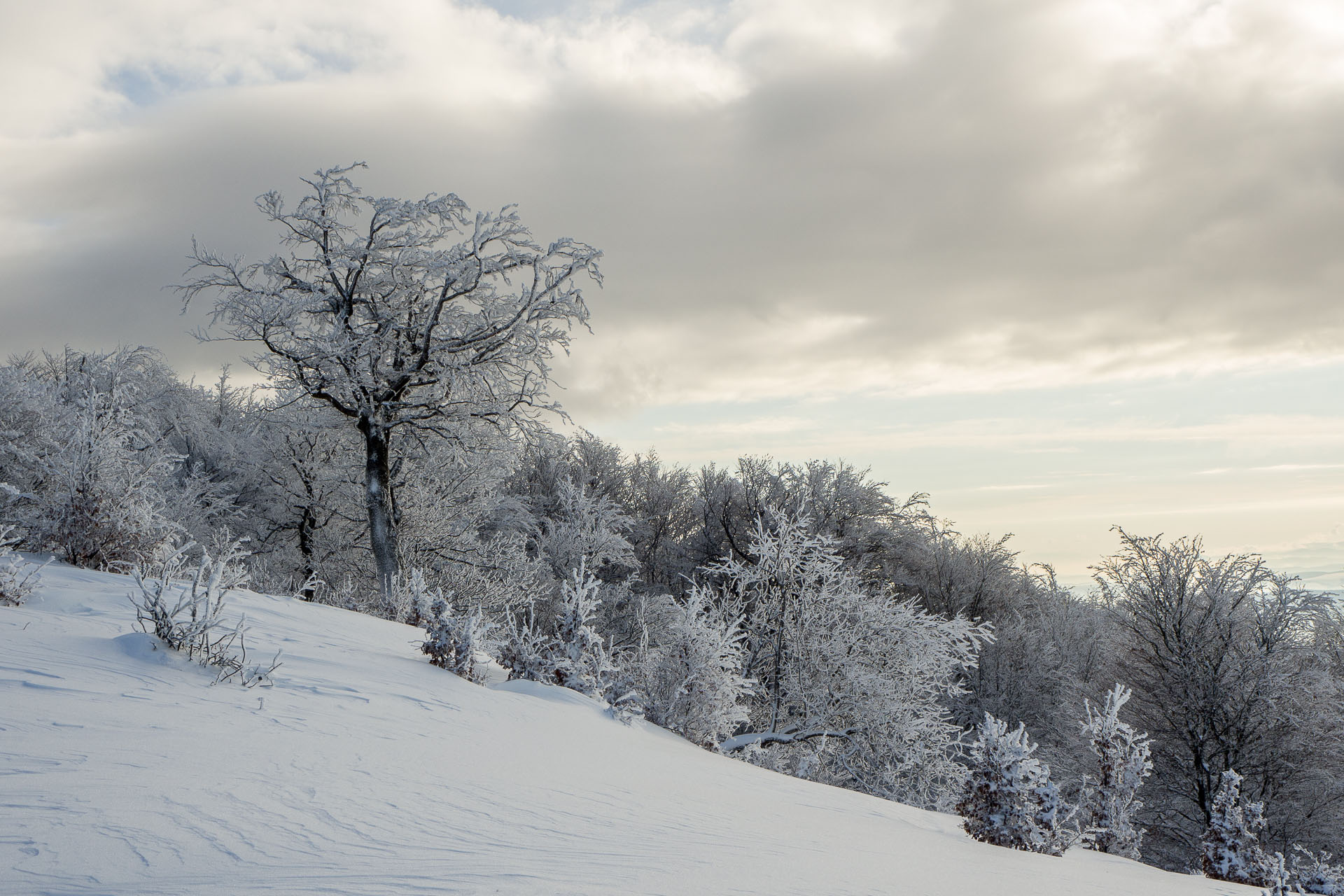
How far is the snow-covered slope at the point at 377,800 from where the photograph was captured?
8.47 ft

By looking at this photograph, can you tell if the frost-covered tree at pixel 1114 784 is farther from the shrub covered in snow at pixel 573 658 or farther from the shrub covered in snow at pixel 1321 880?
the shrub covered in snow at pixel 573 658

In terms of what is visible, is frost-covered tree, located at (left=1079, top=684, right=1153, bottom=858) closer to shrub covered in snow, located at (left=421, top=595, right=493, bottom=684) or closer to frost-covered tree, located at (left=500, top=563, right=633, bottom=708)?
frost-covered tree, located at (left=500, top=563, right=633, bottom=708)

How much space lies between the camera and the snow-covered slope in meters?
2.58

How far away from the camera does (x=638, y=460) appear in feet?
118

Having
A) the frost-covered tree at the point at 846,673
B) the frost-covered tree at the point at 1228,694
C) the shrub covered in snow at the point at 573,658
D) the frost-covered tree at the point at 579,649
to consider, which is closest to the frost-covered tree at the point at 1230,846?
the frost-covered tree at the point at 846,673

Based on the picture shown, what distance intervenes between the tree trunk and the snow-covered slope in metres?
8.54

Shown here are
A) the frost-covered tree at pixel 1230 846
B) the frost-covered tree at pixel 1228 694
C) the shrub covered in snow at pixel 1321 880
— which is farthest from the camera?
the frost-covered tree at pixel 1228 694

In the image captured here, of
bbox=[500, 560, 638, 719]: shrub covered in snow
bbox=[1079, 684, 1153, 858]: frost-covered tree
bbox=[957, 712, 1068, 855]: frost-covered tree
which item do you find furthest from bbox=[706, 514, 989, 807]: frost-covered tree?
bbox=[957, 712, 1068, 855]: frost-covered tree

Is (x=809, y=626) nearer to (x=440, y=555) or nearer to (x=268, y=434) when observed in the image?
(x=440, y=555)

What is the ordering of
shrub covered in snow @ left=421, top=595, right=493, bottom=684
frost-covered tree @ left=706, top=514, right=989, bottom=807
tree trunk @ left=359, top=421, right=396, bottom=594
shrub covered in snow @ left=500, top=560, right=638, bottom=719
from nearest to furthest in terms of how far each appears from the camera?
shrub covered in snow @ left=421, top=595, right=493, bottom=684 → shrub covered in snow @ left=500, top=560, right=638, bottom=719 → frost-covered tree @ left=706, top=514, right=989, bottom=807 → tree trunk @ left=359, top=421, right=396, bottom=594

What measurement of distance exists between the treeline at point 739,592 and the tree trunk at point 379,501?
581 mm

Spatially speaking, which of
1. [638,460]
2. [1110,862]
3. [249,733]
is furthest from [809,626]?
[638,460]

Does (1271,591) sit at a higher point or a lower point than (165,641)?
higher

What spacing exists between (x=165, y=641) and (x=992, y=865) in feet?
17.6
